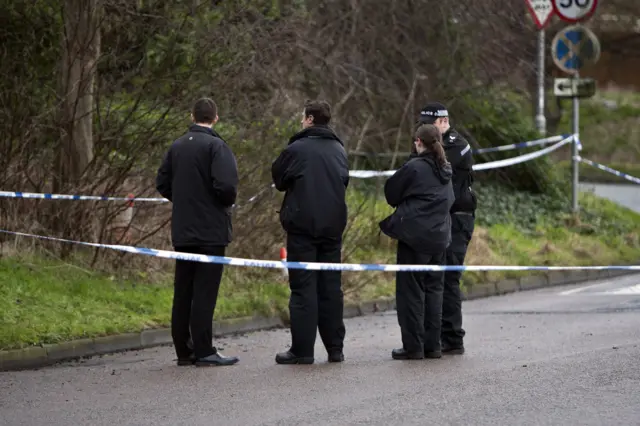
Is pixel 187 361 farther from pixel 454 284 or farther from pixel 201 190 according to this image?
pixel 454 284

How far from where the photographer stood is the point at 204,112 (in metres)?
10.6

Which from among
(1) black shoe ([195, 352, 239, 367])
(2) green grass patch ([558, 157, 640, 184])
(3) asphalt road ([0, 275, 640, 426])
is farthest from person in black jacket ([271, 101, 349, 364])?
(2) green grass patch ([558, 157, 640, 184])

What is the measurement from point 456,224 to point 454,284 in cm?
49

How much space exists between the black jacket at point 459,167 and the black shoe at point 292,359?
5.59ft

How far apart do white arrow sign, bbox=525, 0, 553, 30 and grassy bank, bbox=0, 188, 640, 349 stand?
286 cm

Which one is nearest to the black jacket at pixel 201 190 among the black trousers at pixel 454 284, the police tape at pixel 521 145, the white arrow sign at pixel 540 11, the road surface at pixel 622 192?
the black trousers at pixel 454 284

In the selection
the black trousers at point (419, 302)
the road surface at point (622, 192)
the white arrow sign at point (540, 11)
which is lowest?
the road surface at point (622, 192)

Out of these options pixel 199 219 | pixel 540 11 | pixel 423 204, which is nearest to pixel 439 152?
pixel 423 204

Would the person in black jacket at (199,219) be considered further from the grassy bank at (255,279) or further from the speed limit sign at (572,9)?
the speed limit sign at (572,9)

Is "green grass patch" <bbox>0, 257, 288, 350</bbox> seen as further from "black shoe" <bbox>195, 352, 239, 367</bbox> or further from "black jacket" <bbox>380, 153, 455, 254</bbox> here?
"black jacket" <bbox>380, 153, 455, 254</bbox>

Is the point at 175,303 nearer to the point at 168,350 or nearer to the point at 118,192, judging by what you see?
the point at 168,350

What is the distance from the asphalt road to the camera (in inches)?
317

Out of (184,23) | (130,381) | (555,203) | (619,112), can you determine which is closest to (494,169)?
(555,203)

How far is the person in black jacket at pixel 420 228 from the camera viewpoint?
10742 millimetres
